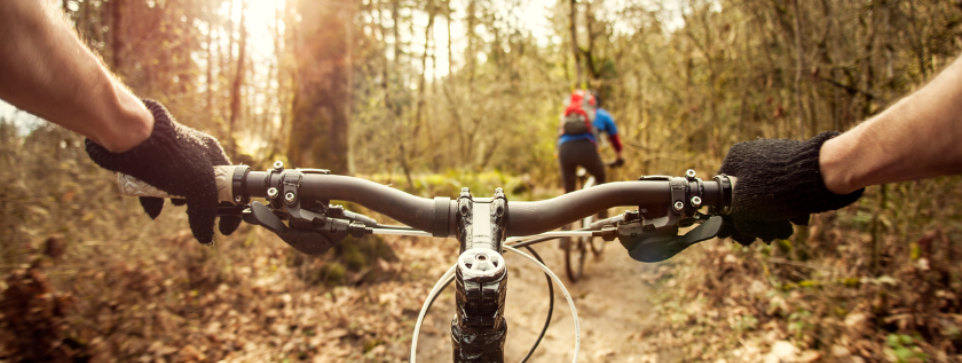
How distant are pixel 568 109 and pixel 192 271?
5.03 metres

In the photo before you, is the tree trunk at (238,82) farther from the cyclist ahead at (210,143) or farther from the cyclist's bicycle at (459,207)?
the cyclist's bicycle at (459,207)

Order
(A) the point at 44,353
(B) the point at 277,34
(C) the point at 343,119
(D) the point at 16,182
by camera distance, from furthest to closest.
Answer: (B) the point at 277,34, (C) the point at 343,119, (D) the point at 16,182, (A) the point at 44,353

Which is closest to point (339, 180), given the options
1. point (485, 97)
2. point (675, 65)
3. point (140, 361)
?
point (140, 361)

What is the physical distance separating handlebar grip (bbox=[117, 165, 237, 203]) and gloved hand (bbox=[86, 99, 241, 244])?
0.08ft

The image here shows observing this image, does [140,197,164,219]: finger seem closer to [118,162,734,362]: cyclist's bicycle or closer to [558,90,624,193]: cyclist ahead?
[118,162,734,362]: cyclist's bicycle

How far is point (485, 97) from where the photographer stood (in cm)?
1700

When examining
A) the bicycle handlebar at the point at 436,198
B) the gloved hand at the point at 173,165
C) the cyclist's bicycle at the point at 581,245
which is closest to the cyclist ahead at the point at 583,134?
the cyclist's bicycle at the point at 581,245

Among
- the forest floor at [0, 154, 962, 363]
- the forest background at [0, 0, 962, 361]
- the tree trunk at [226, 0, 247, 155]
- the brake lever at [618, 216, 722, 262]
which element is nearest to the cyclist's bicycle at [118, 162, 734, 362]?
the brake lever at [618, 216, 722, 262]

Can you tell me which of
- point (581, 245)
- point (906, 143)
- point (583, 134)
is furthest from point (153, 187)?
point (583, 134)

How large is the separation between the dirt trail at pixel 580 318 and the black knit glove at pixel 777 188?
115 inches

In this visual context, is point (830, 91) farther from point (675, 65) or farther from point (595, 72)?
point (595, 72)

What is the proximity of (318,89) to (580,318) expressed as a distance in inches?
161

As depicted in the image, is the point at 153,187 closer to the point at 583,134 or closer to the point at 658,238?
the point at 658,238

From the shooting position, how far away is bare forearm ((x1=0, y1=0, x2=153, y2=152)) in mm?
719
